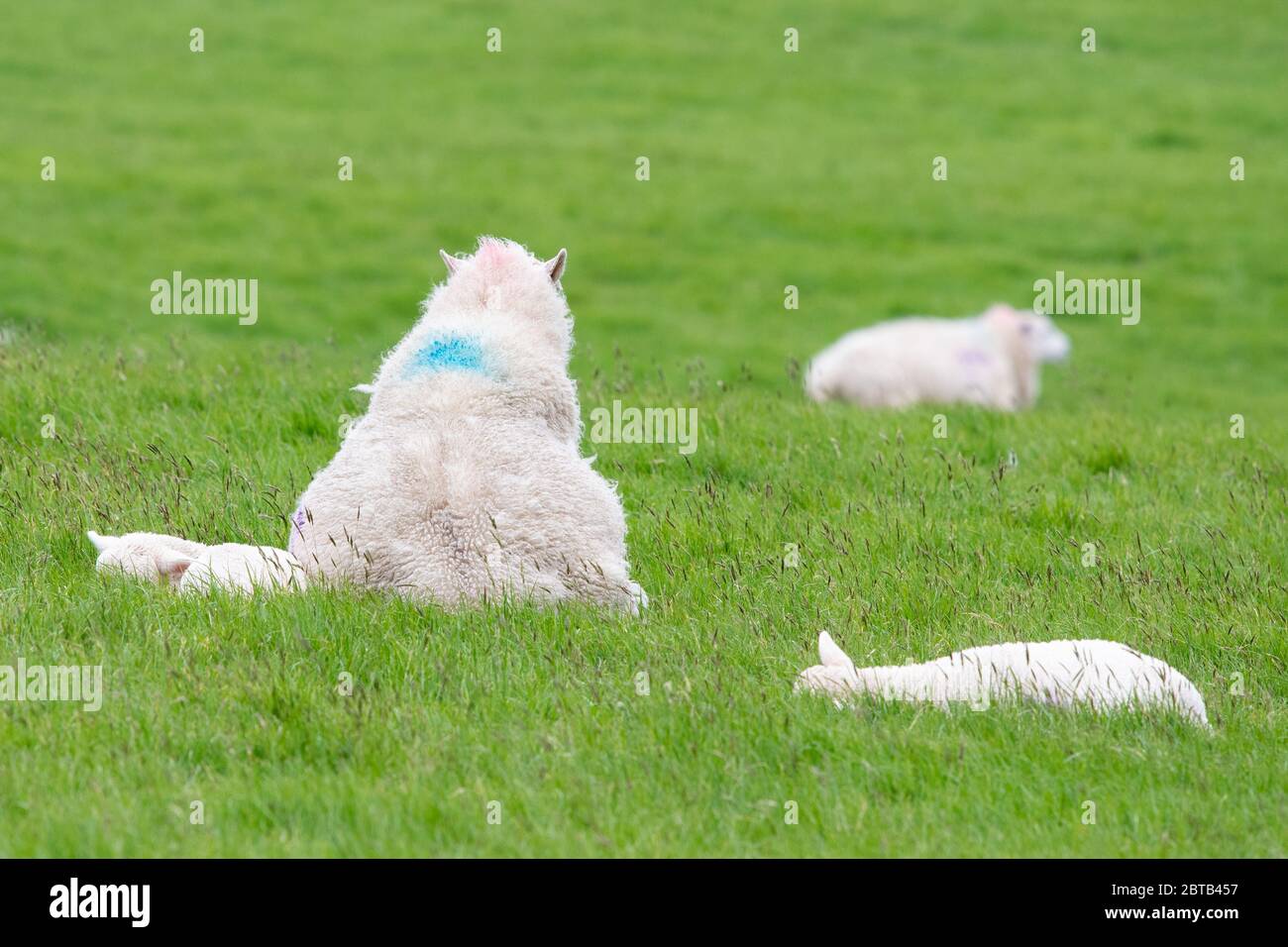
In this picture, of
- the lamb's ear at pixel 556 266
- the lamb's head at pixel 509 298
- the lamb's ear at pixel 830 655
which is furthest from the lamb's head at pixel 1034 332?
the lamb's ear at pixel 830 655

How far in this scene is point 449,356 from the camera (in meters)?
5.80

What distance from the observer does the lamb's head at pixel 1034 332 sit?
15.2 meters

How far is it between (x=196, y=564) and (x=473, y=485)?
3.55ft

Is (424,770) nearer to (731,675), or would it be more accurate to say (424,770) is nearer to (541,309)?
(731,675)

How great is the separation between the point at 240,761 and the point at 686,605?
195 cm

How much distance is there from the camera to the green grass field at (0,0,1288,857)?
14.4ft

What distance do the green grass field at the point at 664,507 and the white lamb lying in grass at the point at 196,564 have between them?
0.14 meters

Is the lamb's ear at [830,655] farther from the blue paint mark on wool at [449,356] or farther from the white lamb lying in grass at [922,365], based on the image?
the white lamb lying in grass at [922,365]

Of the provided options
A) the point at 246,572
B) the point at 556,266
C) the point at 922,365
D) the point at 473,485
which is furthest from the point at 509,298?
the point at 922,365

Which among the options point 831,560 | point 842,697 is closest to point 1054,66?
point 831,560

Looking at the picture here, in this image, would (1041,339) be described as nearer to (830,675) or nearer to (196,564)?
(830,675)

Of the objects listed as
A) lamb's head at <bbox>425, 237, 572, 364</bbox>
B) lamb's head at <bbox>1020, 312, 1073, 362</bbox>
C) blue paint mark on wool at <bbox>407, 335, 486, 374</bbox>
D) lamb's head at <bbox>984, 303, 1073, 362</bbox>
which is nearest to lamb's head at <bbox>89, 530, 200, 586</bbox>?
blue paint mark on wool at <bbox>407, 335, 486, 374</bbox>

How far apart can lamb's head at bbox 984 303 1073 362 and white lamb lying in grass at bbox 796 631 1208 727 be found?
10.3m

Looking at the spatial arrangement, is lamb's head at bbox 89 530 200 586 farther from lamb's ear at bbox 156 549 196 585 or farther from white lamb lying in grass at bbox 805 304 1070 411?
white lamb lying in grass at bbox 805 304 1070 411
